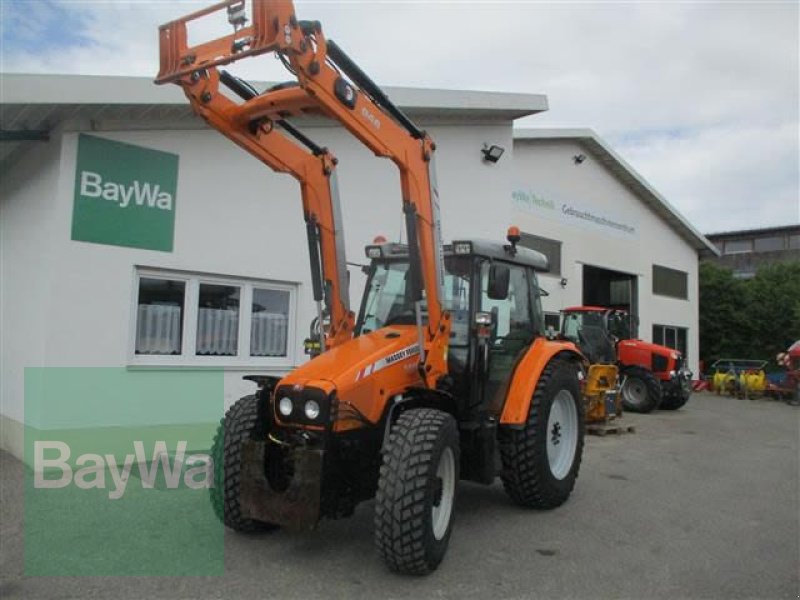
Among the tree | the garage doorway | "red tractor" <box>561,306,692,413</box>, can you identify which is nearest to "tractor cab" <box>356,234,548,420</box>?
"red tractor" <box>561,306,692,413</box>

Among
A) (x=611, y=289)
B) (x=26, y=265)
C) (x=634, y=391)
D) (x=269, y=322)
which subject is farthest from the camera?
(x=611, y=289)

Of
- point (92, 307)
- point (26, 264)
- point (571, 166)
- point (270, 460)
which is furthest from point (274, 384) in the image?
point (571, 166)

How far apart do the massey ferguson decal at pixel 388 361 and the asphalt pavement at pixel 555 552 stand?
1240 millimetres

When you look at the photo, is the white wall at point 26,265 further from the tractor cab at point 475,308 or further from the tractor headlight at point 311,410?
the tractor headlight at point 311,410

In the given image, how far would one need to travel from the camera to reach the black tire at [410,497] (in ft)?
12.9

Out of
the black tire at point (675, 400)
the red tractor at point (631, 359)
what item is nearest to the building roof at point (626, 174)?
the red tractor at point (631, 359)

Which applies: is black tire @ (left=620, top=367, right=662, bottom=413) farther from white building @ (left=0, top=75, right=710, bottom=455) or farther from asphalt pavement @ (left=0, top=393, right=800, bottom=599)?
asphalt pavement @ (left=0, top=393, right=800, bottom=599)

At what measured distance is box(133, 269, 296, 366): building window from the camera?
25.1 ft

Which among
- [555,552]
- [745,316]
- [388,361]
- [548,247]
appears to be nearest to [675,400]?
[548,247]

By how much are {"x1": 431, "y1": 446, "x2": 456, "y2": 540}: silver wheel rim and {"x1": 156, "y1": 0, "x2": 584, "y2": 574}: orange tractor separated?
0.01 m

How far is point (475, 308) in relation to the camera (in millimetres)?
5359

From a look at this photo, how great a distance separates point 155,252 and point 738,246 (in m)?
46.0

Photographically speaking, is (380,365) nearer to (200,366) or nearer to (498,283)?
(498,283)

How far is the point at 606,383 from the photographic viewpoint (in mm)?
11664
